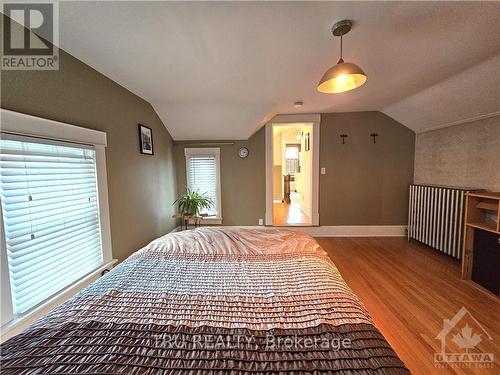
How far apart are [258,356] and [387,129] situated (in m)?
4.27

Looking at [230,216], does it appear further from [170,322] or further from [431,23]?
[431,23]

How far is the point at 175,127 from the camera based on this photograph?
3.69 meters

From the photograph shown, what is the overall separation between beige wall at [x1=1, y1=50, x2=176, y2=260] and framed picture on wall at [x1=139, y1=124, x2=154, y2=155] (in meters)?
0.08

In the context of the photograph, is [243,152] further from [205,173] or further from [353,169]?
[353,169]

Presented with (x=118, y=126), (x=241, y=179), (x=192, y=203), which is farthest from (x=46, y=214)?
(x=241, y=179)

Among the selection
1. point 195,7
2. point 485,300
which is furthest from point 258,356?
point 485,300

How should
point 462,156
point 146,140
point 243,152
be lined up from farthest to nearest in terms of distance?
point 243,152, point 146,140, point 462,156

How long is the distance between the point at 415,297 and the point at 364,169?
235 cm

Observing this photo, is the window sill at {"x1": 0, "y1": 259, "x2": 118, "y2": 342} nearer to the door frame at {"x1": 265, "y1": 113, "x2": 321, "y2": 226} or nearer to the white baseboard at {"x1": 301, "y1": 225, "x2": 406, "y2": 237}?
the door frame at {"x1": 265, "y1": 113, "x2": 321, "y2": 226}

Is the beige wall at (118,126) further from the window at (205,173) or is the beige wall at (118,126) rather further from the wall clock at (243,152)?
the wall clock at (243,152)

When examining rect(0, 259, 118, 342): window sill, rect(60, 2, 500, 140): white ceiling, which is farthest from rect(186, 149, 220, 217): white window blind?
rect(0, 259, 118, 342): window sill

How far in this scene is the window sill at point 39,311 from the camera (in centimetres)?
131

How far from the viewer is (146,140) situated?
118 inches

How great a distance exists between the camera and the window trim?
1.31 metres
